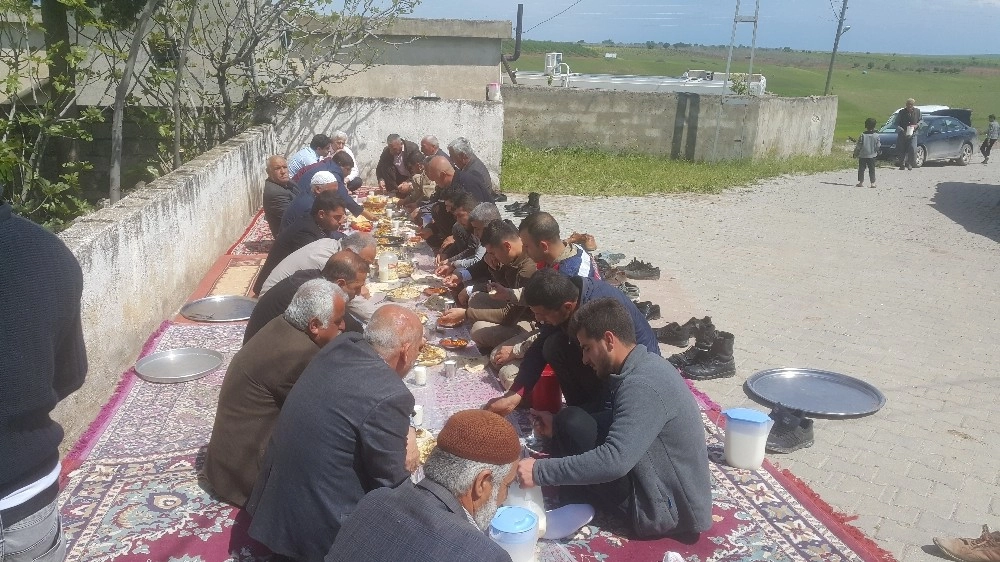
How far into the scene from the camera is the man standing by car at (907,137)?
20969mm

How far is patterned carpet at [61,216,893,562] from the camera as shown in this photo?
398 cm

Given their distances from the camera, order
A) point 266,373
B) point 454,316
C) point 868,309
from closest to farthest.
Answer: point 266,373, point 454,316, point 868,309

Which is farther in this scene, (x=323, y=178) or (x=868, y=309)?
(x=323, y=178)

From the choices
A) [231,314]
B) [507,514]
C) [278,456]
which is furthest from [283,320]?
[231,314]

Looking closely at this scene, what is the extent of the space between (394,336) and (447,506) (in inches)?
46.0

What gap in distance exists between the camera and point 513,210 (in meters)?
12.5

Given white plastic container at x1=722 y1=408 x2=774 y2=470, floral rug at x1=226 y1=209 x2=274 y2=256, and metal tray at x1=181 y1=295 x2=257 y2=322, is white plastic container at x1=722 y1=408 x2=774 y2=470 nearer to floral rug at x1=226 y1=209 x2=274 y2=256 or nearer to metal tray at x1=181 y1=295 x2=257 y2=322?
metal tray at x1=181 y1=295 x2=257 y2=322

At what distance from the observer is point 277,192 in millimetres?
9281

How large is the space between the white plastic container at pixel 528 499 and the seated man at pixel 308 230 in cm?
371

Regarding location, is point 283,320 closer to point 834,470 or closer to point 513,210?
point 834,470

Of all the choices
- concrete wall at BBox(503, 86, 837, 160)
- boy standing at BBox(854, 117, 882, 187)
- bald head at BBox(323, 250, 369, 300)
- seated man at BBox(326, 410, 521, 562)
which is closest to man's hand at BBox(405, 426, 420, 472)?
seated man at BBox(326, 410, 521, 562)

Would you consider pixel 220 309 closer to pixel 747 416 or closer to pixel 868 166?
pixel 747 416

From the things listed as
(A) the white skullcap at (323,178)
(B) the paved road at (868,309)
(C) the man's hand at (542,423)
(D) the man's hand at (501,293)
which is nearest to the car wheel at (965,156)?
(B) the paved road at (868,309)

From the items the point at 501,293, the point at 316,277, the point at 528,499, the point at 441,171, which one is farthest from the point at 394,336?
the point at 441,171
